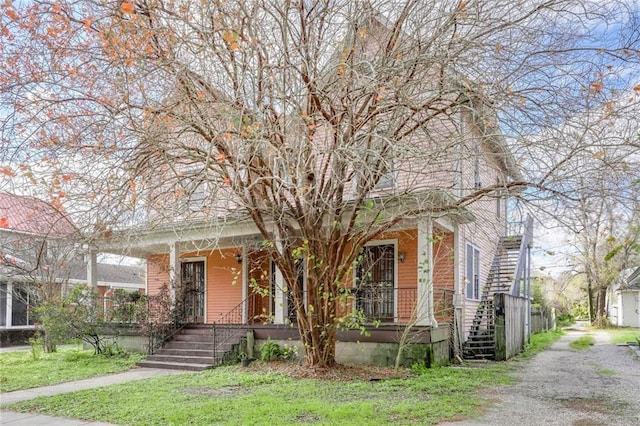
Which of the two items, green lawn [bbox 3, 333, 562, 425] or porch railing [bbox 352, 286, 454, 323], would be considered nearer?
green lawn [bbox 3, 333, 562, 425]

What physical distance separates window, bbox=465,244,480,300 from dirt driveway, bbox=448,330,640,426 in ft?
8.46

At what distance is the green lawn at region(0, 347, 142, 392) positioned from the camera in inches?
402

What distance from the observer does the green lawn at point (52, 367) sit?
402 inches

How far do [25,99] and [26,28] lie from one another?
1032 mm

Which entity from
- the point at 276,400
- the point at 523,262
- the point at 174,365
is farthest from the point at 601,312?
the point at 276,400

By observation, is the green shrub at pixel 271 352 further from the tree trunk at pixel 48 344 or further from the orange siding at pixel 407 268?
the tree trunk at pixel 48 344

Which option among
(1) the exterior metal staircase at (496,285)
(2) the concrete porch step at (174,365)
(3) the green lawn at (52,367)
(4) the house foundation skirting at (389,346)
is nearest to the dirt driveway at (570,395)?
(1) the exterior metal staircase at (496,285)

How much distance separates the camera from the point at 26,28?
753 centimetres

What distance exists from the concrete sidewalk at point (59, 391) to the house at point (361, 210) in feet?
3.67

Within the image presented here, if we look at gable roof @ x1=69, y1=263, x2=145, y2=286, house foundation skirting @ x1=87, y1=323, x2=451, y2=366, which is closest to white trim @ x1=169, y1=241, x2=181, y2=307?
house foundation skirting @ x1=87, y1=323, x2=451, y2=366

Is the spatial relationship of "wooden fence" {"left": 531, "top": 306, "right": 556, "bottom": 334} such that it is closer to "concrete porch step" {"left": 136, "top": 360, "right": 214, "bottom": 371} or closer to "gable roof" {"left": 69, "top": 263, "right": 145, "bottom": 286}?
"concrete porch step" {"left": 136, "top": 360, "right": 214, "bottom": 371}

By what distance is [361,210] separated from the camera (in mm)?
10383

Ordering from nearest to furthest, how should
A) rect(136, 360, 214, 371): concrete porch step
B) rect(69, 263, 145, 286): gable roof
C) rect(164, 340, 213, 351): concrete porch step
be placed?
rect(136, 360, 214, 371): concrete porch step < rect(164, 340, 213, 351): concrete porch step < rect(69, 263, 145, 286): gable roof

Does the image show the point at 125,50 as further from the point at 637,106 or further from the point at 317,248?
the point at 637,106
